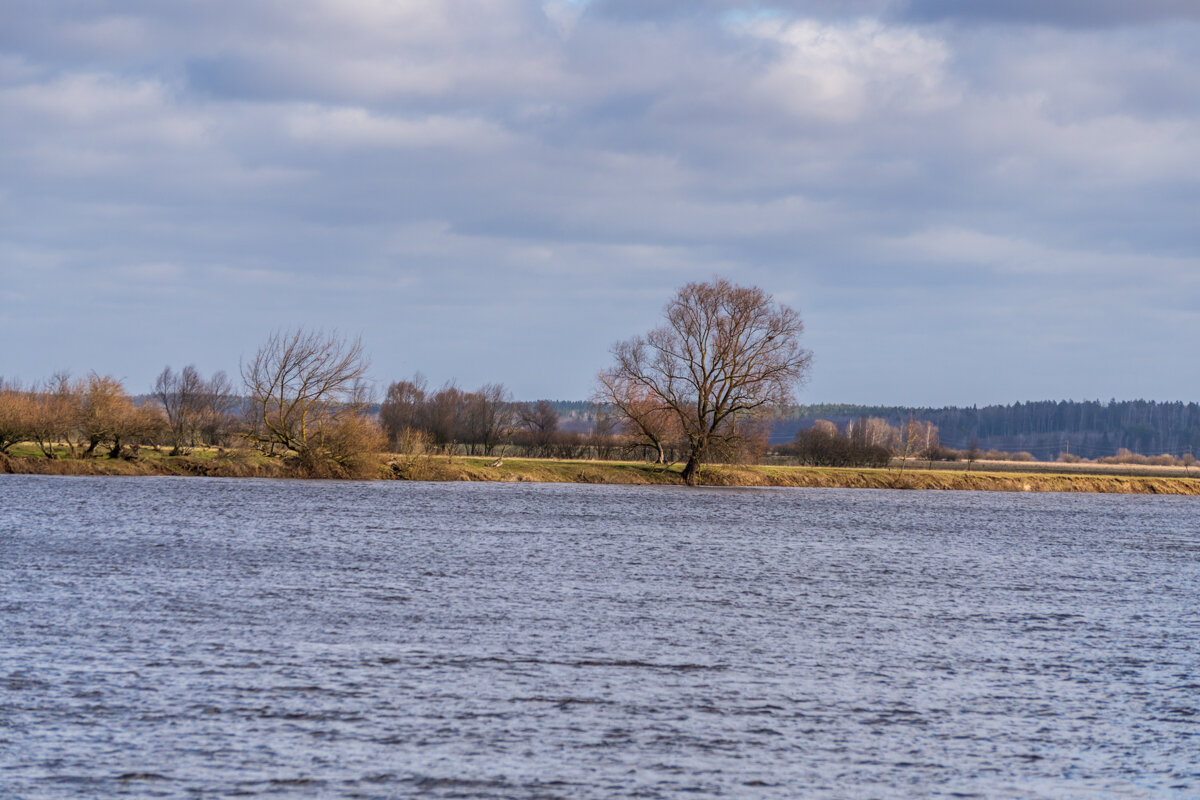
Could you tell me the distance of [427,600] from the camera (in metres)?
24.2

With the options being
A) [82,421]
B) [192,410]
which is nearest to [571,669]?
[82,421]

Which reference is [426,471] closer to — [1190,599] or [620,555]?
[620,555]

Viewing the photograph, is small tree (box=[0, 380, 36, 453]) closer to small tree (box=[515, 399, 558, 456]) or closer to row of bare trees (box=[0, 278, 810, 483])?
row of bare trees (box=[0, 278, 810, 483])

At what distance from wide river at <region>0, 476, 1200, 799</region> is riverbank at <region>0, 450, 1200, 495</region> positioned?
33003 mm

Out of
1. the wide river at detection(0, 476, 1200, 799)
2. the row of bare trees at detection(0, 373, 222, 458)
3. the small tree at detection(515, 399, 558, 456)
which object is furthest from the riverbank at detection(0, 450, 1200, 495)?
the small tree at detection(515, 399, 558, 456)

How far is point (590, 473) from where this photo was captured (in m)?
85.4

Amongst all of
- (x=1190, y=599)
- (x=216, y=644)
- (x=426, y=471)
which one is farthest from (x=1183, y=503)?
(x=216, y=644)

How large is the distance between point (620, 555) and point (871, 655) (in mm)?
16417

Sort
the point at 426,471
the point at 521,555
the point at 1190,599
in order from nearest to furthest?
the point at 1190,599
the point at 521,555
the point at 426,471

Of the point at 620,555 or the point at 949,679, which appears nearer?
the point at 949,679

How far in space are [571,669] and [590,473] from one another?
223 ft

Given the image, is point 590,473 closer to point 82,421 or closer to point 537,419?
point 82,421

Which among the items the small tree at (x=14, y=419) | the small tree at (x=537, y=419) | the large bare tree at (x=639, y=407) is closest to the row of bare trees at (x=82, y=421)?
the small tree at (x=14, y=419)

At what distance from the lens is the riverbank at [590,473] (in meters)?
70.2
